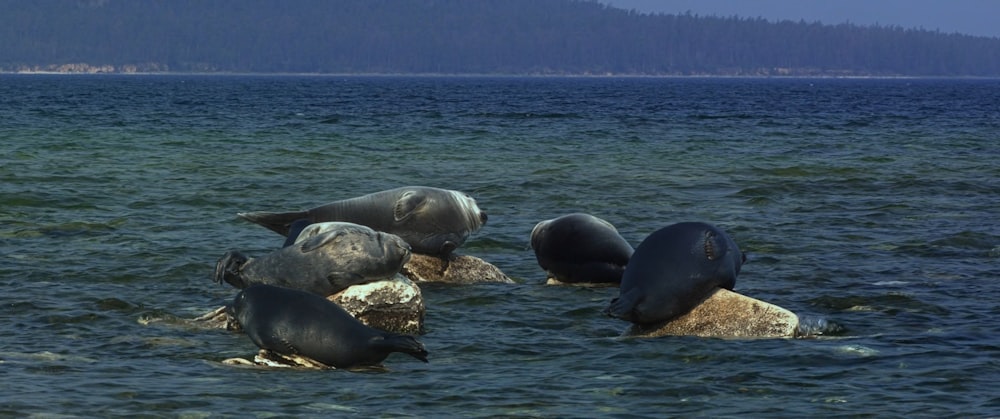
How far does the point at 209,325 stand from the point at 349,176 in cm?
1753

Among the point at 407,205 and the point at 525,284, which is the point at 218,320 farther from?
the point at 525,284

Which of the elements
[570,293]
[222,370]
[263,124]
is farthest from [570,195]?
[263,124]

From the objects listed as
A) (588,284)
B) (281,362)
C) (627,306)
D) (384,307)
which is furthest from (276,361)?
(588,284)

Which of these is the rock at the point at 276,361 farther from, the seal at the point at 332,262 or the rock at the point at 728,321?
the rock at the point at 728,321

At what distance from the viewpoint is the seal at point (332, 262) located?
12.8 meters

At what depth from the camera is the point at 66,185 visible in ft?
87.6

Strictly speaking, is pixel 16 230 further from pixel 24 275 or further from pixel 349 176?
pixel 349 176

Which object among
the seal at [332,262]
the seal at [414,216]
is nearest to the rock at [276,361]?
the seal at [332,262]

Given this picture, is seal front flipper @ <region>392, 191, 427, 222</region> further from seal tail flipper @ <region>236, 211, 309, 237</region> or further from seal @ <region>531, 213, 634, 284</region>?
seal @ <region>531, 213, 634, 284</region>

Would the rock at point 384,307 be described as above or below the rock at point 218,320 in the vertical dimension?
above

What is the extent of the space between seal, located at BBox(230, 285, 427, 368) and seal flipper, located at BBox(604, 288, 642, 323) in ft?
6.81

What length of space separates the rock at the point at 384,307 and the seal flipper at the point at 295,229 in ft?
5.58

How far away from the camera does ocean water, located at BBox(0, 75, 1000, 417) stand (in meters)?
10.2

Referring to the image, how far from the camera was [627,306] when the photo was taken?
1241cm
